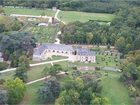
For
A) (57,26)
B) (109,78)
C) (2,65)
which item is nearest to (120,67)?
(109,78)

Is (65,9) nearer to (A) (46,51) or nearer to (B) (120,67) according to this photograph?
(A) (46,51)

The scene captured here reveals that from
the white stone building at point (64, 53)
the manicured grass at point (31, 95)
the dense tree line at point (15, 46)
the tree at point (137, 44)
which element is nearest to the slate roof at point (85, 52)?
the white stone building at point (64, 53)

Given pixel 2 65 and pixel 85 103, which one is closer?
pixel 85 103

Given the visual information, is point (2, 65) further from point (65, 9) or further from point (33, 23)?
point (65, 9)

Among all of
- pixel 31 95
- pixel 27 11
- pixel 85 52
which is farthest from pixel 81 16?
pixel 31 95

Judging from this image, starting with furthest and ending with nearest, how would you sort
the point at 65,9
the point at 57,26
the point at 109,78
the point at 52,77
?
the point at 65,9 < the point at 57,26 < the point at 109,78 < the point at 52,77

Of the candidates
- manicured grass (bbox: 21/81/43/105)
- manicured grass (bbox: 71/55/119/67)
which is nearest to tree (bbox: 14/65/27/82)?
manicured grass (bbox: 21/81/43/105)

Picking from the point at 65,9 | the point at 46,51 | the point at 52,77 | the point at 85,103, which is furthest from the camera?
the point at 65,9
